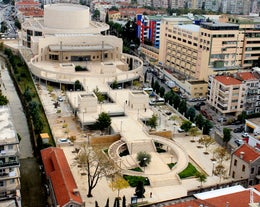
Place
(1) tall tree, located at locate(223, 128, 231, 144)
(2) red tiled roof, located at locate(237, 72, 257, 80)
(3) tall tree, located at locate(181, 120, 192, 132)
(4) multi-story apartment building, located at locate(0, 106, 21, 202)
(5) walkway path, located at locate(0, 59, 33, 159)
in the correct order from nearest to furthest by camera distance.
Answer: (4) multi-story apartment building, located at locate(0, 106, 21, 202), (1) tall tree, located at locate(223, 128, 231, 144), (5) walkway path, located at locate(0, 59, 33, 159), (3) tall tree, located at locate(181, 120, 192, 132), (2) red tiled roof, located at locate(237, 72, 257, 80)

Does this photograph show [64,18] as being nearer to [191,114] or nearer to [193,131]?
[191,114]

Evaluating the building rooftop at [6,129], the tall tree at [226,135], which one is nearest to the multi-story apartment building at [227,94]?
the tall tree at [226,135]

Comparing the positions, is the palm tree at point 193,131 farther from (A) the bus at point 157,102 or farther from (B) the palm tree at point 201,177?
(A) the bus at point 157,102

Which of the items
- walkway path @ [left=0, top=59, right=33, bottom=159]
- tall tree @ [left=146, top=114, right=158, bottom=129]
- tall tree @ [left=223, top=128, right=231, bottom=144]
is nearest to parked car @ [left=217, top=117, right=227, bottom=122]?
tall tree @ [left=223, top=128, right=231, bottom=144]

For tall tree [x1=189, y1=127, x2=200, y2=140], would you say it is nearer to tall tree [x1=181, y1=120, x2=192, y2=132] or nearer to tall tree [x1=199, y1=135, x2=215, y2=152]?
tall tree [x1=181, y1=120, x2=192, y2=132]

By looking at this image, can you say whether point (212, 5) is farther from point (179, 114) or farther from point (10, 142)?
point (10, 142)

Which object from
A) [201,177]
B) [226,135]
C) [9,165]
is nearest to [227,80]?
[226,135]

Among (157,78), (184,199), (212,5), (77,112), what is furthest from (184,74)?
(212,5)
